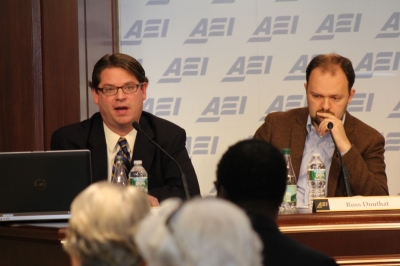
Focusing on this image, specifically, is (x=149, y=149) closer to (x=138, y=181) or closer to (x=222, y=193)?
(x=138, y=181)

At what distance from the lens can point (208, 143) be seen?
202 inches

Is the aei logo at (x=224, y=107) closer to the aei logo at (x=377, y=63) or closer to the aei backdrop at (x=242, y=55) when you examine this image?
the aei backdrop at (x=242, y=55)

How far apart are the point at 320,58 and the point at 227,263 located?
276 cm

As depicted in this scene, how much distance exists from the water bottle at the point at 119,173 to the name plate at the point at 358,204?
0.95m

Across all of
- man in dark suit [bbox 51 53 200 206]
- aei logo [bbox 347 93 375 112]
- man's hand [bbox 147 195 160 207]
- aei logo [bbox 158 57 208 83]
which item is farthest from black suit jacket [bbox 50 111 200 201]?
aei logo [bbox 347 93 375 112]

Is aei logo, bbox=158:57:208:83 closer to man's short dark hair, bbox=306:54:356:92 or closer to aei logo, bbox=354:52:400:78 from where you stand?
aei logo, bbox=354:52:400:78

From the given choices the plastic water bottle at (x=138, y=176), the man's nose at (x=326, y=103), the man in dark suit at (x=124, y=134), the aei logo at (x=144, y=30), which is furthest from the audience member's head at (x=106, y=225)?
the aei logo at (x=144, y=30)

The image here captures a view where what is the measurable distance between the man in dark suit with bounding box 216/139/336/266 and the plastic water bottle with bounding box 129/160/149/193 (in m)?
1.53

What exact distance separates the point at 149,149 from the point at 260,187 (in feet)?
6.18

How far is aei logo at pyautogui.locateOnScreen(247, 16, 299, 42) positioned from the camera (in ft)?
16.7

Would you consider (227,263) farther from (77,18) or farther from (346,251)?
(77,18)

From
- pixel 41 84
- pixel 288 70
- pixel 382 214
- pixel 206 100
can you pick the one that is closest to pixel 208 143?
pixel 206 100

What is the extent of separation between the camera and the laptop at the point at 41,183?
2.56 m

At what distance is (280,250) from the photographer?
1.36 meters
